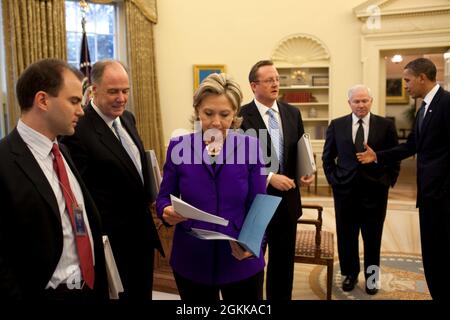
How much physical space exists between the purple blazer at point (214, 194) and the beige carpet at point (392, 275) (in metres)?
2.00

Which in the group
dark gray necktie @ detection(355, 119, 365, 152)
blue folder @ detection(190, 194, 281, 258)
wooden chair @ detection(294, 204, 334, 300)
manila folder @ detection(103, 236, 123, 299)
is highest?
dark gray necktie @ detection(355, 119, 365, 152)

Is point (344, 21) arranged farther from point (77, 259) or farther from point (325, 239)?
point (77, 259)

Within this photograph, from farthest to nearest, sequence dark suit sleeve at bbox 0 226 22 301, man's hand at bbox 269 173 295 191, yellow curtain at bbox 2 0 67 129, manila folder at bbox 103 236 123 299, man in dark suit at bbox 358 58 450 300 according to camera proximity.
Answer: yellow curtain at bbox 2 0 67 129, man in dark suit at bbox 358 58 450 300, man's hand at bbox 269 173 295 191, manila folder at bbox 103 236 123 299, dark suit sleeve at bbox 0 226 22 301

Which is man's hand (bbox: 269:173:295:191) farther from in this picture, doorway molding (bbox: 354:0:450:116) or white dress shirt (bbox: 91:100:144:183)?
doorway molding (bbox: 354:0:450:116)

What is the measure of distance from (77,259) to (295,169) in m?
1.72

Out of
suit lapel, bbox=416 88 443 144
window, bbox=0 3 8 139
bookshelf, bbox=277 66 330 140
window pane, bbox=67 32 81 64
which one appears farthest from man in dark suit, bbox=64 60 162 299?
bookshelf, bbox=277 66 330 140

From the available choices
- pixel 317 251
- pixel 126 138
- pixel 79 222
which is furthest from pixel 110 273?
pixel 317 251

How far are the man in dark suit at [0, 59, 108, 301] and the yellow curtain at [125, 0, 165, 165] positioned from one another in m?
6.31

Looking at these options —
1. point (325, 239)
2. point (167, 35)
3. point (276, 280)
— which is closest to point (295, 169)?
point (276, 280)

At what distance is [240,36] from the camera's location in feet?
27.4

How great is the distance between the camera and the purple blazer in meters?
1.79

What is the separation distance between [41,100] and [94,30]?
6.85 metres

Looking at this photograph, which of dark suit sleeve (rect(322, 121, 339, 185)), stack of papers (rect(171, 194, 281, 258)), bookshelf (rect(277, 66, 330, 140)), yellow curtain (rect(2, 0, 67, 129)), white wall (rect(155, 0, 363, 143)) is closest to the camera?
stack of papers (rect(171, 194, 281, 258))

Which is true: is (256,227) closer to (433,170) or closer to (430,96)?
(433,170)
